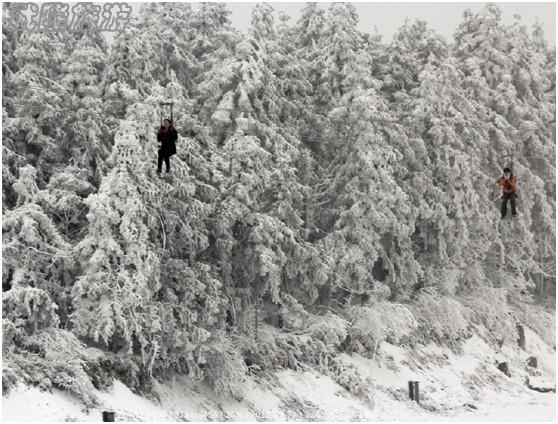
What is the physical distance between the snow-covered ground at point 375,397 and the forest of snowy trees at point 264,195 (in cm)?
55

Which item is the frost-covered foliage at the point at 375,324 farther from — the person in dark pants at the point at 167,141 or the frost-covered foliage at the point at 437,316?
the person in dark pants at the point at 167,141

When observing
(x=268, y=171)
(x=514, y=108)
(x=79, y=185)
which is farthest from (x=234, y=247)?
(x=514, y=108)

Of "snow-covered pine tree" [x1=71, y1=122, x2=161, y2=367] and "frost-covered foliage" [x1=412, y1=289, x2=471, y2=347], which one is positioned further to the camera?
"frost-covered foliage" [x1=412, y1=289, x2=471, y2=347]

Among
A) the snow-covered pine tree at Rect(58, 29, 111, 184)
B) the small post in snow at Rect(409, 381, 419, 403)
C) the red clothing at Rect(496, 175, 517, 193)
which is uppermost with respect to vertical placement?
the snow-covered pine tree at Rect(58, 29, 111, 184)

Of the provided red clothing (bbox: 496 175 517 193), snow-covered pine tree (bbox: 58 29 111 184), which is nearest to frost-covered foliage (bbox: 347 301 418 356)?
snow-covered pine tree (bbox: 58 29 111 184)

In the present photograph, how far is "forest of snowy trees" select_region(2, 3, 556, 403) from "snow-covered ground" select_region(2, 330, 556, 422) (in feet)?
1.80

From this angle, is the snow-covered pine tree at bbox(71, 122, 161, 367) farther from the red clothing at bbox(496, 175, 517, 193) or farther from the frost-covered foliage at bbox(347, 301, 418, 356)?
the frost-covered foliage at bbox(347, 301, 418, 356)

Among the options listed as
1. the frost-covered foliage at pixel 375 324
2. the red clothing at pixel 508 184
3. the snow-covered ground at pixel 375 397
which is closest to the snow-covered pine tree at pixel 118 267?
the snow-covered ground at pixel 375 397

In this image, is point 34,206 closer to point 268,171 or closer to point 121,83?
point 121,83

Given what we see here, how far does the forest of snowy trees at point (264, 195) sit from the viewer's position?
93.9ft

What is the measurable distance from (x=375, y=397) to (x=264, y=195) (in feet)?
26.1

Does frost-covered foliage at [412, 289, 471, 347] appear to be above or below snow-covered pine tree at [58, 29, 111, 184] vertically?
below

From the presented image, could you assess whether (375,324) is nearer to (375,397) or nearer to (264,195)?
(375,397)

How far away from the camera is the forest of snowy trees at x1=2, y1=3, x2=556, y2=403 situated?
2861 centimetres
